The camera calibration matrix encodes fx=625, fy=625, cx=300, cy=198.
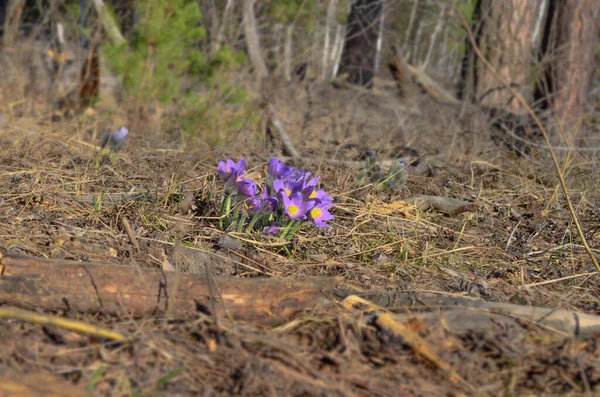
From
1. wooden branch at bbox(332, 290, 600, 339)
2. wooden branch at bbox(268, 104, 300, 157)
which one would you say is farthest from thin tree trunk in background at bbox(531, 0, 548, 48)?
wooden branch at bbox(332, 290, 600, 339)

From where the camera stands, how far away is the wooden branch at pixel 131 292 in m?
1.91

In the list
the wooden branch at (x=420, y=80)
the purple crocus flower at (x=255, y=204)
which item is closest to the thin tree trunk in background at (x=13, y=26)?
the wooden branch at (x=420, y=80)

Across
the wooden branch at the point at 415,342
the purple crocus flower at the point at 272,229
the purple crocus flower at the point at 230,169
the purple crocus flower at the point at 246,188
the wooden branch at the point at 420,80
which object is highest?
the purple crocus flower at the point at 230,169

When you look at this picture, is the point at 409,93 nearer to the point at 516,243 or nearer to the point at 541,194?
the point at 541,194

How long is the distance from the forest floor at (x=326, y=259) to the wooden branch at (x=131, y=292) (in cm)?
5

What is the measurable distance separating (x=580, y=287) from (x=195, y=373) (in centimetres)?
171

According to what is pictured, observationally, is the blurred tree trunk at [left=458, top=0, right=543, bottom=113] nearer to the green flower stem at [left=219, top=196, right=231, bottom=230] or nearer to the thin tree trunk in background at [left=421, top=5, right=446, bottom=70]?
the thin tree trunk in background at [left=421, top=5, right=446, bottom=70]

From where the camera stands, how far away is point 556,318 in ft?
6.36

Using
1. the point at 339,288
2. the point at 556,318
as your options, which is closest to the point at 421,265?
the point at 339,288

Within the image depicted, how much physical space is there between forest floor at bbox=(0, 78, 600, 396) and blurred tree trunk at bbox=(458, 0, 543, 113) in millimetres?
1871

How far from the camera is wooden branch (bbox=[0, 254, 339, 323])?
191 cm

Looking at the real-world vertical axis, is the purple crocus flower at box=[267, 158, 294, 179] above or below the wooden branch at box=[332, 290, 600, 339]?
above

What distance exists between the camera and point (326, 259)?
259cm

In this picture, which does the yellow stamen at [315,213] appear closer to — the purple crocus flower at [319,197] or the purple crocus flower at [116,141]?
the purple crocus flower at [319,197]
